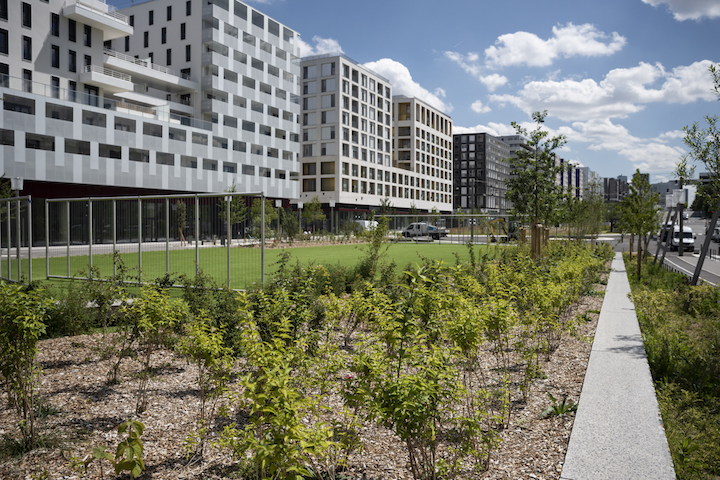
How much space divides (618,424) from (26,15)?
154 ft

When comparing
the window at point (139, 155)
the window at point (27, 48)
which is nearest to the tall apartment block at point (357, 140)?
the window at point (139, 155)

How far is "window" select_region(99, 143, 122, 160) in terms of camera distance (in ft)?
131

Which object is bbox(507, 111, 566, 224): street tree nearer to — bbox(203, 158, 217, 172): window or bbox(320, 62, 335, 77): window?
bbox(203, 158, 217, 172): window

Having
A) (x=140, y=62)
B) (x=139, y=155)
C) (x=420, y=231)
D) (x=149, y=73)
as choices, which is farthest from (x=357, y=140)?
(x=139, y=155)

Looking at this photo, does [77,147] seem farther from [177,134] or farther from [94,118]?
[177,134]

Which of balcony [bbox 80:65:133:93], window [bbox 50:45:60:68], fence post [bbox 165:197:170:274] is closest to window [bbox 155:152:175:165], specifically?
balcony [bbox 80:65:133:93]

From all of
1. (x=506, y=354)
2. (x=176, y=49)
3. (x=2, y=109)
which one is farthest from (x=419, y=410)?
(x=176, y=49)

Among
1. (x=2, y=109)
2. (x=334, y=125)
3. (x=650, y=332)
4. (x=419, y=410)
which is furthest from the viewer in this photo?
(x=334, y=125)

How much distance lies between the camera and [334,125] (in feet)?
231

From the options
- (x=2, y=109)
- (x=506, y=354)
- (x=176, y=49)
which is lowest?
(x=506, y=354)

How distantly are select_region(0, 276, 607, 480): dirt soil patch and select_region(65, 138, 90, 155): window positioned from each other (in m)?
36.5

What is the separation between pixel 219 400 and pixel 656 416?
457 centimetres

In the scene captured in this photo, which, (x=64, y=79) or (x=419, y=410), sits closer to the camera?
(x=419, y=410)

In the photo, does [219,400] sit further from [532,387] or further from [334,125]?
[334,125]
